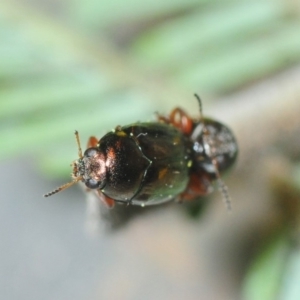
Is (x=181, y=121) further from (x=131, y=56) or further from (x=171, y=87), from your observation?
(x=131, y=56)

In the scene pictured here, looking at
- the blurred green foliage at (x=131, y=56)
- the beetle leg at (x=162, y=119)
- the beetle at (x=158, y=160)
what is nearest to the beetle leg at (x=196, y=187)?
the beetle at (x=158, y=160)

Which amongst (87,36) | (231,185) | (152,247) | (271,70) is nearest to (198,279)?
(152,247)

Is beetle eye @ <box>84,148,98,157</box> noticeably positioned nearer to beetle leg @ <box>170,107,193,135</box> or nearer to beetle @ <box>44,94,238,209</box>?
beetle @ <box>44,94,238,209</box>

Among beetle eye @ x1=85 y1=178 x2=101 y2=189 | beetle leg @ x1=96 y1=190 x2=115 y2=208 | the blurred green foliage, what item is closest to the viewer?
beetle eye @ x1=85 y1=178 x2=101 y2=189

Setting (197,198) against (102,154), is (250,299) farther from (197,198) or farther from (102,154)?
(102,154)

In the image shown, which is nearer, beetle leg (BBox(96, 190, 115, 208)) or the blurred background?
beetle leg (BBox(96, 190, 115, 208))

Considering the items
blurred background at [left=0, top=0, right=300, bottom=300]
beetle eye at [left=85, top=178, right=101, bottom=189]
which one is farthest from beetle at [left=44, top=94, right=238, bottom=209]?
blurred background at [left=0, top=0, right=300, bottom=300]

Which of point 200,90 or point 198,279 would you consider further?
point 198,279
